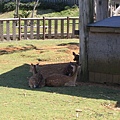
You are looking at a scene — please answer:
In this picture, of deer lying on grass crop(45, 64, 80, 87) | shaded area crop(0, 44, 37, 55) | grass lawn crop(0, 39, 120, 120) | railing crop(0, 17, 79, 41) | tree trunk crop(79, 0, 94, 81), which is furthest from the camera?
railing crop(0, 17, 79, 41)


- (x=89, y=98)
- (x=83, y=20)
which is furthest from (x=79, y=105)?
(x=83, y=20)

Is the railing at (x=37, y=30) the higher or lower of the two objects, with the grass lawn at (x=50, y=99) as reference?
higher

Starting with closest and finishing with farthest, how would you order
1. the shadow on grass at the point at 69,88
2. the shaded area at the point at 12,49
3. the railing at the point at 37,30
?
1. the shadow on grass at the point at 69,88
2. the shaded area at the point at 12,49
3. the railing at the point at 37,30

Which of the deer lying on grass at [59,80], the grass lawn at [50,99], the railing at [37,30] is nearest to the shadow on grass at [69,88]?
the grass lawn at [50,99]

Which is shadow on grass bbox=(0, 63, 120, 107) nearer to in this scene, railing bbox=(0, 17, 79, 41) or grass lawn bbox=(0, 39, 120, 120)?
grass lawn bbox=(0, 39, 120, 120)

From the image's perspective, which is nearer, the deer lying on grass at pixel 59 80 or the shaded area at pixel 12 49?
the deer lying on grass at pixel 59 80

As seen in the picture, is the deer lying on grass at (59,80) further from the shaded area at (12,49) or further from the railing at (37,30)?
the railing at (37,30)

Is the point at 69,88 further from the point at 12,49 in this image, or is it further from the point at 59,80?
the point at 12,49

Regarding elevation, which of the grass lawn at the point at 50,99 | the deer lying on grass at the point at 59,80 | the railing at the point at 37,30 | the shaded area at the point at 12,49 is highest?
the railing at the point at 37,30

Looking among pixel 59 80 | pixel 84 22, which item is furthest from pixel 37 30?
pixel 59 80

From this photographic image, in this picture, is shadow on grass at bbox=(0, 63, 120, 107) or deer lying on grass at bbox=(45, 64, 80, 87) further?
deer lying on grass at bbox=(45, 64, 80, 87)

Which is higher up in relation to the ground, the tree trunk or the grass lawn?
the tree trunk

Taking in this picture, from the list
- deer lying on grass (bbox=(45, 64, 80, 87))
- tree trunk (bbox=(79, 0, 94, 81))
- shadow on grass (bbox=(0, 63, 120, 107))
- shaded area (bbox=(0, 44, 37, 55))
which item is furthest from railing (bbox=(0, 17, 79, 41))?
deer lying on grass (bbox=(45, 64, 80, 87))

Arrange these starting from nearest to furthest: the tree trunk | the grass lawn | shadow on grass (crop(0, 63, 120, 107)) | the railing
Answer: the grass lawn < shadow on grass (crop(0, 63, 120, 107)) < the tree trunk < the railing
